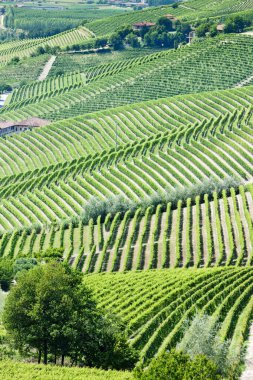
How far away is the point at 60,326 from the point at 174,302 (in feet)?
27.4

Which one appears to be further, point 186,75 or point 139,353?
point 186,75

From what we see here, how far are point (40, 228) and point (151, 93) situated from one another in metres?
48.9

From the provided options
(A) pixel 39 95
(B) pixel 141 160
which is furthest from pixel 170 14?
(B) pixel 141 160

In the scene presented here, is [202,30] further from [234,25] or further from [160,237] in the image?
[160,237]

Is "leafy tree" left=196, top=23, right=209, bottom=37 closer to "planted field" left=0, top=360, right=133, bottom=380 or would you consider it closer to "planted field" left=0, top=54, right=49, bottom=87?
"planted field" left=0, top=54, right=49, bottom=87

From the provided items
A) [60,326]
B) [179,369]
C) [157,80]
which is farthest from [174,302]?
[157,80]

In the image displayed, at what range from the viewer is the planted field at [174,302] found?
40.0m

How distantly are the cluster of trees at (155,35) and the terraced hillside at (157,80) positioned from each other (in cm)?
2127

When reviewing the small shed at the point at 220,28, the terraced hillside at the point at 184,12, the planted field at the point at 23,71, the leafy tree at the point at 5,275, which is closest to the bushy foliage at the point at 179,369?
the leafy tree at the point at 5,275

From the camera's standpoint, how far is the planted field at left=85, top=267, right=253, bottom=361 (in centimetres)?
4003

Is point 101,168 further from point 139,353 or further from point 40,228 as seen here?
point 139,353

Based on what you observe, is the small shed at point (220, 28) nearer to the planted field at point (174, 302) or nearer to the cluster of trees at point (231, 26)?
the cluster of trees at point (231, 26)

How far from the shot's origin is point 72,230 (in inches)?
2606

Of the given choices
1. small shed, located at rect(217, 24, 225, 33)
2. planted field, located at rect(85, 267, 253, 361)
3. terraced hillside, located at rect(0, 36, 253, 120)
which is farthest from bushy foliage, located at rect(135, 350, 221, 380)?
small shed, located at rect(217, 24, 225, 33)
